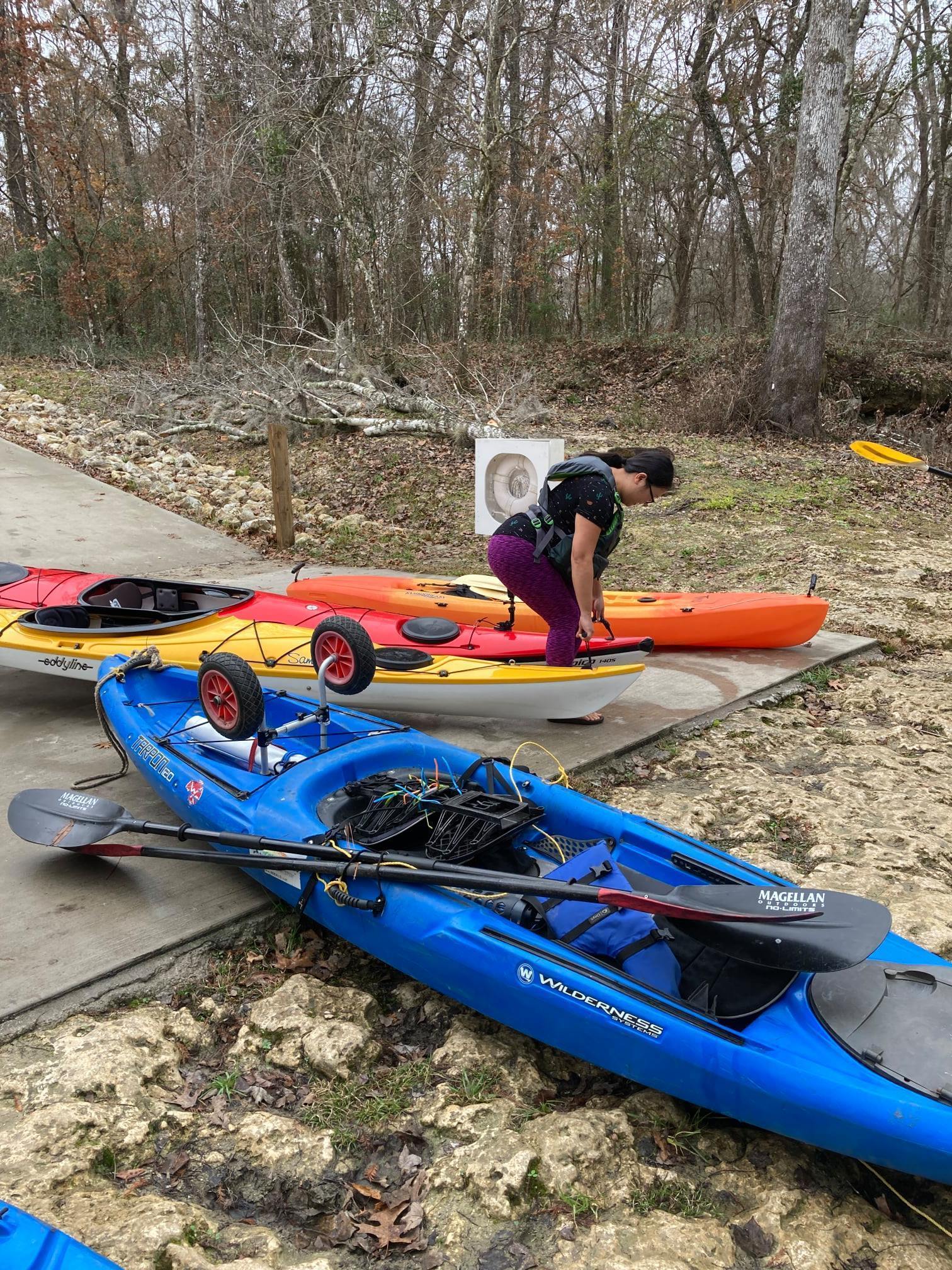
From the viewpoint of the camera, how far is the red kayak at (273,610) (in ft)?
18.2

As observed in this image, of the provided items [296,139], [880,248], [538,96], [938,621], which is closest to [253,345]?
[296,139]

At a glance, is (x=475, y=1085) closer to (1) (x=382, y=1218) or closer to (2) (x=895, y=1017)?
(1) (x=382, y=1218)

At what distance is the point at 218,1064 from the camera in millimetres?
3041

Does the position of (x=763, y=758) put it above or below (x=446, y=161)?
below

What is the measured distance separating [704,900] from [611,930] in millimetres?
375

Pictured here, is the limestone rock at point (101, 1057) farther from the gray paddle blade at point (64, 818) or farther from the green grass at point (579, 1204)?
the green grass at point (579, 1204)

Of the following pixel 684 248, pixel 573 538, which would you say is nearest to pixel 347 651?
pixel 573 538

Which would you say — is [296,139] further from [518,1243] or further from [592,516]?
[518,1243]

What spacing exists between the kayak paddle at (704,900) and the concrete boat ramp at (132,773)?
1.21ft

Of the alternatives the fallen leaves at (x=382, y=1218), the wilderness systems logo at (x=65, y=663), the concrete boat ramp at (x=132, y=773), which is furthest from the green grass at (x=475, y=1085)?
the wilderness systems logo at (x=65, y=663)

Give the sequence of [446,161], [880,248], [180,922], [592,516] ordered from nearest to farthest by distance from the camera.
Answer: [180,922]
[592,516]
[446,161]
[880,248]

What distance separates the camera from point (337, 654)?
4.45 meters

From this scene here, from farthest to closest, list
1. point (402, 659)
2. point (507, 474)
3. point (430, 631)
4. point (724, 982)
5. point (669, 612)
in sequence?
point (507, 474), point (669, 612), point (430, 631), point (402, 659), point (724, 982)

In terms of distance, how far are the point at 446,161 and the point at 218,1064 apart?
17.8 metres
